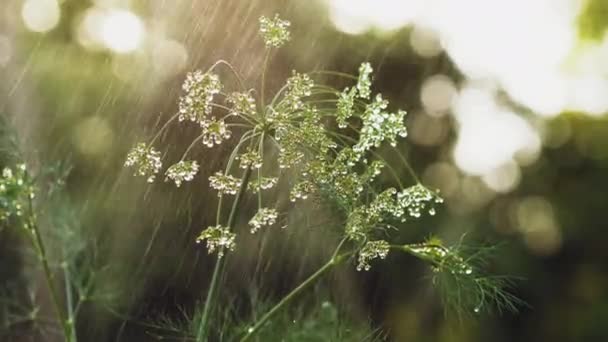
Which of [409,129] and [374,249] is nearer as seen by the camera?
[374,249]

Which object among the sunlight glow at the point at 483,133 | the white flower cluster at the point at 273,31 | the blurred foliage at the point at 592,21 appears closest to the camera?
the white flower cluster at the point at 273,31

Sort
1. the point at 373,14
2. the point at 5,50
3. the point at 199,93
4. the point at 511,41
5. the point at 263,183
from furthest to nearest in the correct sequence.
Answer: the point at 511,41, the point at 373,14, the point at 5,50, the point at 263,183, the point at 199,93

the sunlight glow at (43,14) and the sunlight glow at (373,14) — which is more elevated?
the sunlight glow at (373,14)

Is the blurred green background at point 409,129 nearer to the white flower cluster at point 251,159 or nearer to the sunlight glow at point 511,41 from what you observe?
the sunlight glow at point 511,41

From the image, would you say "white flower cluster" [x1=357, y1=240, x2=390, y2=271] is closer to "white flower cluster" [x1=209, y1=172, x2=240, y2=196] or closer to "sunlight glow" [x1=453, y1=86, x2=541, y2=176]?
"white flower cluster" [x1=209, y1=172, x2=240, y2=196]

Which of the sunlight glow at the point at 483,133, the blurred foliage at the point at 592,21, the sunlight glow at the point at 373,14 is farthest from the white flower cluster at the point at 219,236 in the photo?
the blurred foliage at the point at 592,21

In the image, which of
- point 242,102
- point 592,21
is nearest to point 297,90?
point 242,102

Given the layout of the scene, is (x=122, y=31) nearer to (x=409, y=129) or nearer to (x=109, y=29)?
(x=109, y=29)

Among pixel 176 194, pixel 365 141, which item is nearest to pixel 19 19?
pixel 176 194

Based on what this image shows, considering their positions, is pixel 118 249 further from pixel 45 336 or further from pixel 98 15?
pixel 98 15
